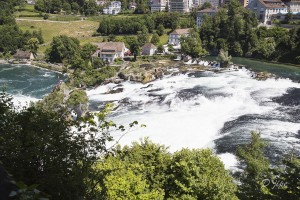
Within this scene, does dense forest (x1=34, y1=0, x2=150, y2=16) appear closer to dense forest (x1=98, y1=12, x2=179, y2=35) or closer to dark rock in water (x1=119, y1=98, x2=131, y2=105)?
dense forest (x1=98, y1=12, x2=179, y2=35)

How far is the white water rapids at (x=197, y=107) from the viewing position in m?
28.0

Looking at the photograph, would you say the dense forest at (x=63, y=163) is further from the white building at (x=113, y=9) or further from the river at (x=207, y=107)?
the white building at (x=113, y=9)

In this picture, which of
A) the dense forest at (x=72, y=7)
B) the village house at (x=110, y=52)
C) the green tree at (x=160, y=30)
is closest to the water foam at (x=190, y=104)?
the village house at (x=110, y=52)

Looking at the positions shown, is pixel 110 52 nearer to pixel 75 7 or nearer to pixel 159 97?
pixel 159 97

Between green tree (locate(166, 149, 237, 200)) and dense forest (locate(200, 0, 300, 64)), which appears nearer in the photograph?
green tree (locate(166, 149, 237, 200))

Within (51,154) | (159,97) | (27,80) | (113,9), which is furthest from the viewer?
(113,9)

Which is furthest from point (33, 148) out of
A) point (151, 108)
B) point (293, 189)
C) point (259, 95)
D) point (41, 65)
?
point (41, 65)

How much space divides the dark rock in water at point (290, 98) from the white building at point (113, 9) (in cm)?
8418

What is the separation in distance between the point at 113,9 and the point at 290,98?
88.1 meters

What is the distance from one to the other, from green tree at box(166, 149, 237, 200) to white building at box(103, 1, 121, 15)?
339 feet

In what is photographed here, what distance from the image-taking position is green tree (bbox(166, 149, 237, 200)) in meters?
14.2

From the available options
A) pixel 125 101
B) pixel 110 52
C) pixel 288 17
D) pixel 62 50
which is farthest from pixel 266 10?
pixel 125 101

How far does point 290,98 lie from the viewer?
37.9m

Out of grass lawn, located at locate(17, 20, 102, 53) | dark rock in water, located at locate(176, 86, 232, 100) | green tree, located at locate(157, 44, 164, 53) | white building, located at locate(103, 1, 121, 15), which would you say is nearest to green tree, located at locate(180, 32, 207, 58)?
green tree, located at locate(157, 44, 164, 53)
